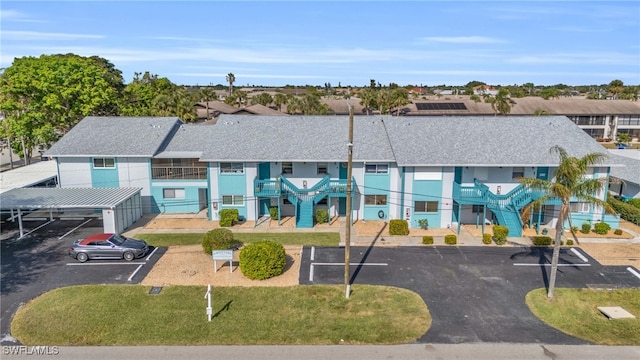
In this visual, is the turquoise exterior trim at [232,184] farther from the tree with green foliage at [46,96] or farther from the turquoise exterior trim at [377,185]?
the tree with green foliage at [46,96]

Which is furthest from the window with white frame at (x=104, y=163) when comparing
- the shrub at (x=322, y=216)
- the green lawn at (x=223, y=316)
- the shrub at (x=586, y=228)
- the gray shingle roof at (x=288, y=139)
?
the shrub at (x=586, y=228)

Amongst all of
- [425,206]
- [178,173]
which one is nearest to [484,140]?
[425,206]

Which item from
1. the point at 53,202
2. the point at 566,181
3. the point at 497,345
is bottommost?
the point at 497,345

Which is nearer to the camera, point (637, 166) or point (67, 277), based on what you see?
Answer: point (67, 277)

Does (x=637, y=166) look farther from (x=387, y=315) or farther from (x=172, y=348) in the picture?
→ (x=172, y=348)

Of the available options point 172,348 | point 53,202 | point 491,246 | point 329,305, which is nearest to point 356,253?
point 329,305

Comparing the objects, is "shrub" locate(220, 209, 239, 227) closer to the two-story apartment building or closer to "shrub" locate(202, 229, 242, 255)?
the two-story apartment building

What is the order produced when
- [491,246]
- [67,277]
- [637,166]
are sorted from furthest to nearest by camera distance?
1. [637,166]
2. [491,246]
3. [67,277]
